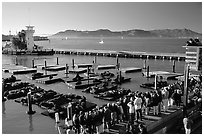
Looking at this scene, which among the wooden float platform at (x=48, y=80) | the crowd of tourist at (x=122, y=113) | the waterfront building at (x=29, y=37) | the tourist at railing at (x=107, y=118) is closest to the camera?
the crowd of tourist at (x=122, y=113)

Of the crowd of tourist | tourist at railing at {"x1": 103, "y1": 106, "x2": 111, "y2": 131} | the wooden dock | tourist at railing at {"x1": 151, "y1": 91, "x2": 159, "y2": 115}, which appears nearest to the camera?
the crowd of tourist

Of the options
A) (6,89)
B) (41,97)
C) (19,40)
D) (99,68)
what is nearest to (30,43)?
(19,40)

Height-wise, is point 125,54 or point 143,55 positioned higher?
point 125,54

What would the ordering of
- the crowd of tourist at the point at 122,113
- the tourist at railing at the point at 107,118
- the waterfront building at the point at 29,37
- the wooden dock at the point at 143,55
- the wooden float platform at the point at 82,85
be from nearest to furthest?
1. the crowd of tourist at the point at 122,113
2. the tourist at railing at the point at 107,118
3. the wooden float platform at the point at 82,85
4. the wooden dock at the point at 143,55
5. the waterfront building at the point at 29,37

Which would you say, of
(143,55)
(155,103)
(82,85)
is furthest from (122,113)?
(143,55)

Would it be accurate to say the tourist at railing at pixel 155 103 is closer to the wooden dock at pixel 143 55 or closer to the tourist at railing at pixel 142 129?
the tourist at railing at pixel 142 129

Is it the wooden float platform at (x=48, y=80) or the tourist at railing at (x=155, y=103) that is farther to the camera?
the wooden float platform at (x=48, y=80)

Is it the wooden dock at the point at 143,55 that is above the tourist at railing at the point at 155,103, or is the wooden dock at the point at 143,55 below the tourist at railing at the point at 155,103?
above

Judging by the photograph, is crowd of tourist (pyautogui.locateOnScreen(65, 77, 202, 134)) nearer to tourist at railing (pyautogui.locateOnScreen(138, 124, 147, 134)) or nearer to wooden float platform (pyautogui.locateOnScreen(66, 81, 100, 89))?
tourist at railing (pyautogui.locateOnScreen(138, 124, 147, 134))

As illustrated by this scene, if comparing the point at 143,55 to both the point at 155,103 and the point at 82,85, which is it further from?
the point at 155,103

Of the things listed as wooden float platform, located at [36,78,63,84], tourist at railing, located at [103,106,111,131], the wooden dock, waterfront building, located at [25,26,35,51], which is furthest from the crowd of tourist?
waterfront building, located at [25,26,35,51]

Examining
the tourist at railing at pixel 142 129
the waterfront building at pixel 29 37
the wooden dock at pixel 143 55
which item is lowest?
the tourist at railing at pixel 142 129

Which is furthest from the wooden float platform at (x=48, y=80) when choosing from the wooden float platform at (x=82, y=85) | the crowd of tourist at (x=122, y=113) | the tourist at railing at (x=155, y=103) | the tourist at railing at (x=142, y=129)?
the tourist at railing at (x=142, y=129)

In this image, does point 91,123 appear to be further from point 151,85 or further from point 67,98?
point 151,85
